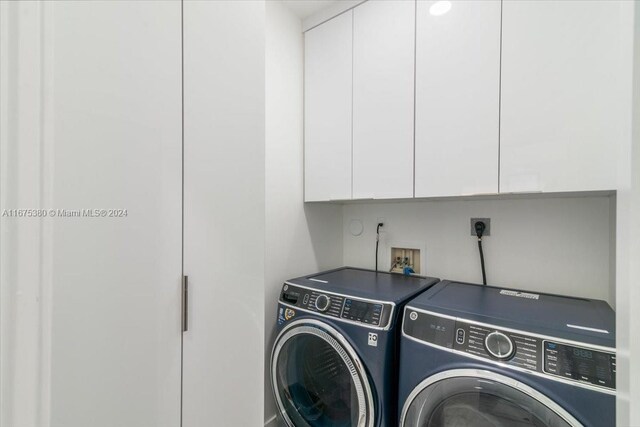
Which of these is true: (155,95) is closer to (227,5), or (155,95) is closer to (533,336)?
(227,5)

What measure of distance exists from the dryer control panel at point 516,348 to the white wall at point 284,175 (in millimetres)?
831

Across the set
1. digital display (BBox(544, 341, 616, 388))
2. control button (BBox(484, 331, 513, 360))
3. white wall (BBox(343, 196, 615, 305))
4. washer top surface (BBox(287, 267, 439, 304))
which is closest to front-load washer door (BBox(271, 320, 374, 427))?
washer top surface (BBox(287, 267, 439, 304))

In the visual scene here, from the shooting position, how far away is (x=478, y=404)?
2.88ft

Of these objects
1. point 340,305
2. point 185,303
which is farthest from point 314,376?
point 185,303

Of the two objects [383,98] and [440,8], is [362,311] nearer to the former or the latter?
[383,98]

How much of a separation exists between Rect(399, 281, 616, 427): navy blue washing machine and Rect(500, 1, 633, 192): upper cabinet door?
0.49 meters

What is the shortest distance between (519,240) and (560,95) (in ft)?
2.27

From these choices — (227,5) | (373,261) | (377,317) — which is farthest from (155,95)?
(373,261)

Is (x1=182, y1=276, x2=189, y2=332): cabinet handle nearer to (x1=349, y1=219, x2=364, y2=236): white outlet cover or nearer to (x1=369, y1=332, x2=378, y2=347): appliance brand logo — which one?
(x1=369, y1=332, x2=378, y2=347): appliance brand logo

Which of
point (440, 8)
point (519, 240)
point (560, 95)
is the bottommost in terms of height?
point (519, 240)

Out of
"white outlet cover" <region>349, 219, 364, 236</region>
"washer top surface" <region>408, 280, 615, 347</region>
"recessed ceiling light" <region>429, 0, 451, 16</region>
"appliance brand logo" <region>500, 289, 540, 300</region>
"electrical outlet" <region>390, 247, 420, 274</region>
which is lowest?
"appliance brand logo" <region>500, 289, 540, 300</region>

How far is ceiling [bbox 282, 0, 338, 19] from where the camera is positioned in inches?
62.7

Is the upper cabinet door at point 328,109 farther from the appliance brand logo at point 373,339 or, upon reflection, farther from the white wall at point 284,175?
the appliance brand logo at point 373,339

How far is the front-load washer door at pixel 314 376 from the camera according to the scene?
1.16 meters
